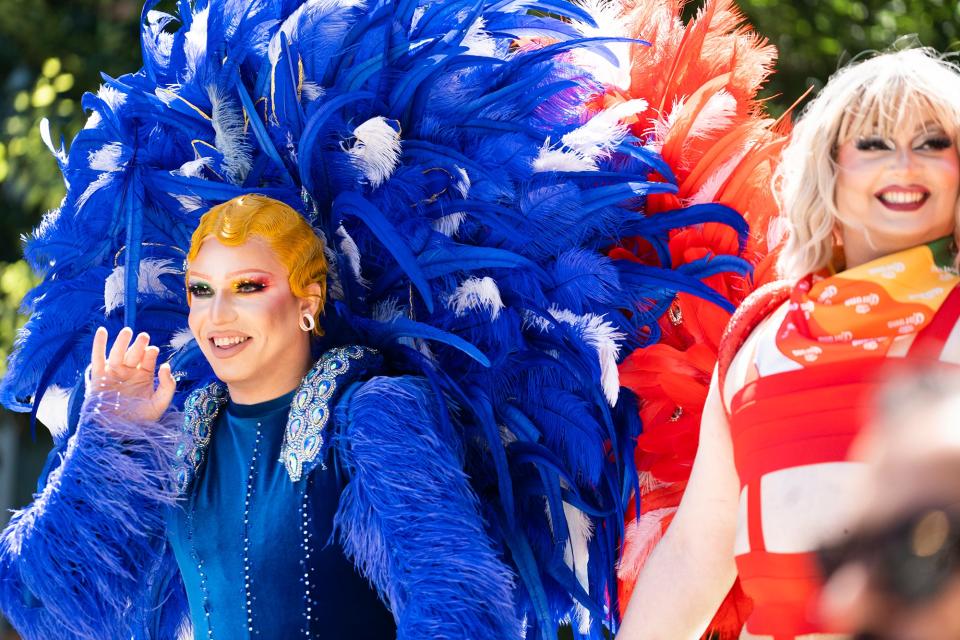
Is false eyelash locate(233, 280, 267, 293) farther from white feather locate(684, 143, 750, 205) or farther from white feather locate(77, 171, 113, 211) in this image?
white feather locate(684, 143, 750, 205)

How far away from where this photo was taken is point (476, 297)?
2.78 m

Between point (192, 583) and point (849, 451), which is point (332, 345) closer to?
point (192, 583)

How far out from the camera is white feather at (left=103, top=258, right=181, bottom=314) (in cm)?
304

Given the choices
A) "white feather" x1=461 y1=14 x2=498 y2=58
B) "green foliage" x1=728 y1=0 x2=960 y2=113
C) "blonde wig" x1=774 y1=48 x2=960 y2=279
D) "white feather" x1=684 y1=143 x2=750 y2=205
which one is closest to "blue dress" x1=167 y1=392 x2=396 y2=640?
"white feather" x1=461 y1=14 x2=498 y2=58

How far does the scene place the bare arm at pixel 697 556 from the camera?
2387mm

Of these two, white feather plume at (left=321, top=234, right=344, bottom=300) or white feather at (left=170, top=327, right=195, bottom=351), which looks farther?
white feather at (left=170, top=327, right=195, bottom=351)

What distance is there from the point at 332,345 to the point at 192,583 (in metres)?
0.60

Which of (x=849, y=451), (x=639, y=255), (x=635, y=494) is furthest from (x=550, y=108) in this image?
(x=849, y=451)

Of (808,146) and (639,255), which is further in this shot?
(639,255)

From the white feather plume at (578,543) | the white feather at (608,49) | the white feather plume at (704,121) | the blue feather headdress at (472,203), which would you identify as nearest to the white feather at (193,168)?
the blue feather headdress at (472,203)

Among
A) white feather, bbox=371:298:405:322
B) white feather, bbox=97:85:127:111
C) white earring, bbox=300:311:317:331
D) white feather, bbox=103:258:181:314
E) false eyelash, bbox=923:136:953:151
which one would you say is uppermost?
white feather, bbox=97:85:127:111

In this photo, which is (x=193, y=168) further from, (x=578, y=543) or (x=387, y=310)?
(x=578, y=543)

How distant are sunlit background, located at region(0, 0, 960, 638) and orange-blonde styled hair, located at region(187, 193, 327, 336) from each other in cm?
237

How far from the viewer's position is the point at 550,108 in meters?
2.86
